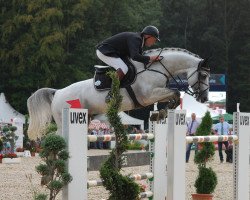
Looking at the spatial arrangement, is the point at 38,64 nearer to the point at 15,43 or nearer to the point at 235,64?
the point at 15,43

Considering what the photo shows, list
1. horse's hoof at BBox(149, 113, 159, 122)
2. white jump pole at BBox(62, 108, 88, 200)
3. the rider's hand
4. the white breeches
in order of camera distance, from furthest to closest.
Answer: the rider's hand, the white breeches, horse's hoof at BBox(149, 113, 159, 122), white jump pole at BBox(62, 108, 88, 200)

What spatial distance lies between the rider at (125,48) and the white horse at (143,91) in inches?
7.2

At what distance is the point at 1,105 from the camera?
1223 inches

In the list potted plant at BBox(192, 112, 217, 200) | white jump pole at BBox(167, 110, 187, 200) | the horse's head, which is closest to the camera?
white jump pole at BBox(167, 110, 187, 200)

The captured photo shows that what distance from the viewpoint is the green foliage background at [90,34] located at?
39.9 metres

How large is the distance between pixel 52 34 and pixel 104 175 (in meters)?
34.0

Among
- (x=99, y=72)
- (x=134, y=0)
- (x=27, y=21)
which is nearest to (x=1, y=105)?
(x=27, y=21)

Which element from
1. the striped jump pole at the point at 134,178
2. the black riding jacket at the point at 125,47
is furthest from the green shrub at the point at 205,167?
A: the black riding jacket at the point at 125,47

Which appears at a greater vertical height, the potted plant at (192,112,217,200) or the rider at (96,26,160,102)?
the rider at (96,26,160,102)

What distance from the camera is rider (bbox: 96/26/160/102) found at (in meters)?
8.90

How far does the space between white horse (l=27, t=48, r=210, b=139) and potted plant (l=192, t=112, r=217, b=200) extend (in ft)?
1.20

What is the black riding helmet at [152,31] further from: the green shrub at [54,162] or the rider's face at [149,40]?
the green shrub at [54,162]

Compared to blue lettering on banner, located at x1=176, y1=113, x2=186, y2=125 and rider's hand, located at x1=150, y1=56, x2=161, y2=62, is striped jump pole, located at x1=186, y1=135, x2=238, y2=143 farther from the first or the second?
rider's hand, located at x1=150, y1=56, x2=161, y2=62

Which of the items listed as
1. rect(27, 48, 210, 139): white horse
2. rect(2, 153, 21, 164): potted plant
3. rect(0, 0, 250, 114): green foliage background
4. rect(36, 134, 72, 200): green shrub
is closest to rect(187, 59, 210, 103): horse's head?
rect(27, 48, 210, 139): white horse
